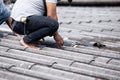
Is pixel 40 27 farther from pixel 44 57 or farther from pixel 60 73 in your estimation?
pixel 60 73

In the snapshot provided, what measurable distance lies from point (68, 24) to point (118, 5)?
3.38 m

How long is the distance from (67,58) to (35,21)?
30.7 inches

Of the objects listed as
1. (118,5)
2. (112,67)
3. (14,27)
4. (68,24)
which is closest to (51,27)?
(14,27)

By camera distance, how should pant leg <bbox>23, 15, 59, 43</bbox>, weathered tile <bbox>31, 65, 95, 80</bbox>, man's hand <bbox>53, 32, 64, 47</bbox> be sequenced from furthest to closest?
man's hand <bbox>53, 32, 64, 47</bbox> < pant leg <bbox>23, 15, 59, 43</bbox> < weathered tile <bbox>31, 65, 95, 80</bbox>

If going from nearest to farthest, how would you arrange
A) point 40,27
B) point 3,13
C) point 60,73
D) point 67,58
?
point 60,73 < point 67,58 < point 40,27 < point 3,13

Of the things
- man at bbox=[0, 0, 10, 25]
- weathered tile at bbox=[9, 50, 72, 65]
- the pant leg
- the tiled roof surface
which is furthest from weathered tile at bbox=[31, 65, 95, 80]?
man at bbox=[0, 0, 10, 25]

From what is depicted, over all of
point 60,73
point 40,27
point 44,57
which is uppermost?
point 40,27

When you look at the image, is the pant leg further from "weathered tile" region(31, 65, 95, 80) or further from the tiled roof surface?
"weathered tile" region(31, 65, 95, 80)

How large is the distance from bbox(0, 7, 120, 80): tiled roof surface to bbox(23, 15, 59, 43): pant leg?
0.18 m

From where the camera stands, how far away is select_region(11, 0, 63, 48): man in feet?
14.4

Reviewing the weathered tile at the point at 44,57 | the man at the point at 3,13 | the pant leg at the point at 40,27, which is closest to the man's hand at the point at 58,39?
the pant leg at the point at 40,27

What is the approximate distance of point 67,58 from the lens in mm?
4078

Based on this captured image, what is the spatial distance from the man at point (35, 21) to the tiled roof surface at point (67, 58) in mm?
170

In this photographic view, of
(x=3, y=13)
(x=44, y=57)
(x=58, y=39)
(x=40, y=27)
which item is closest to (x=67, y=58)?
(x=44, y=57)
